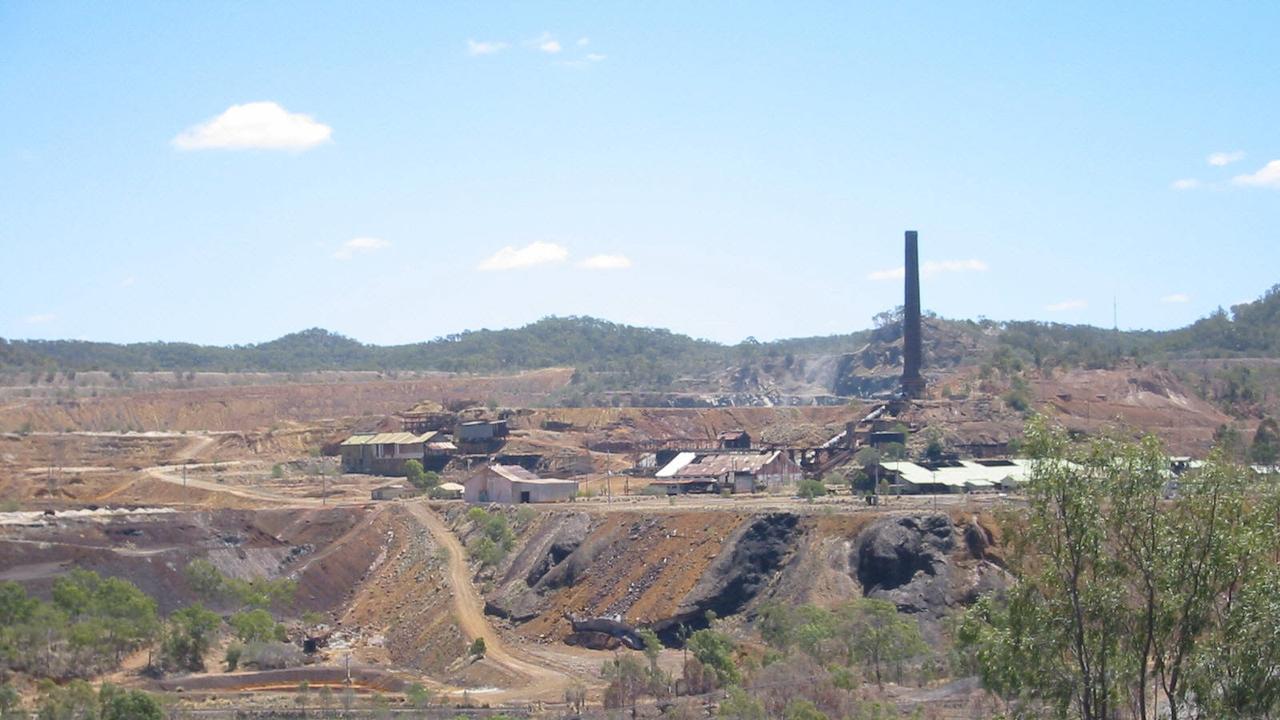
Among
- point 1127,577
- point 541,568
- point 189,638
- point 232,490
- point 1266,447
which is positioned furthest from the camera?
point 232,490

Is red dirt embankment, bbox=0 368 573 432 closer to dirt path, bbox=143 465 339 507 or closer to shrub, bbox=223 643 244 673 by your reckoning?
dirt path, bbox=143 465 339 507

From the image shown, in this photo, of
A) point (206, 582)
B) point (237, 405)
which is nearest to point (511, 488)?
point (206, 582)

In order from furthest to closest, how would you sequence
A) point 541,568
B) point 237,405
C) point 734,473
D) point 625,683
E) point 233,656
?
1. point 237,405
2. point 734,473
3. point 541,568
4. point 233,656
5. point 625,683

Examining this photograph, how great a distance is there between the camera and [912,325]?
120188 mm

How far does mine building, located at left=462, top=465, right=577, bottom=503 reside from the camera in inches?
3570

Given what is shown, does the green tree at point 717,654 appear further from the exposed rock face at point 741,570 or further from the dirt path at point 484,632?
the exposed rock face at point 741,570

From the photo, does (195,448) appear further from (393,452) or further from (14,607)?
(14,607)

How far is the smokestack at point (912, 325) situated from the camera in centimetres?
11950

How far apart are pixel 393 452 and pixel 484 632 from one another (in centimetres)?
4950

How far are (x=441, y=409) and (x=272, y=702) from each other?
251 feet

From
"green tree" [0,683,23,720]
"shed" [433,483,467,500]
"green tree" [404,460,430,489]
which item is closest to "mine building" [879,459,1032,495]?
"shed" [433,483,467,500]

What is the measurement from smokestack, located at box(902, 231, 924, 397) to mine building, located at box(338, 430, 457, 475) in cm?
3571

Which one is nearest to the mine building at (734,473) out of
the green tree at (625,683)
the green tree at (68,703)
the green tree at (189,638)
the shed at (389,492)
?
the shed at (389,492)

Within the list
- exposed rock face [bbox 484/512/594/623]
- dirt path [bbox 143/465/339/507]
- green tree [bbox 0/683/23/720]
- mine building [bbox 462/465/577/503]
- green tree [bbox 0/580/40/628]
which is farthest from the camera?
dirt path [bbox 143/465/339/507]
